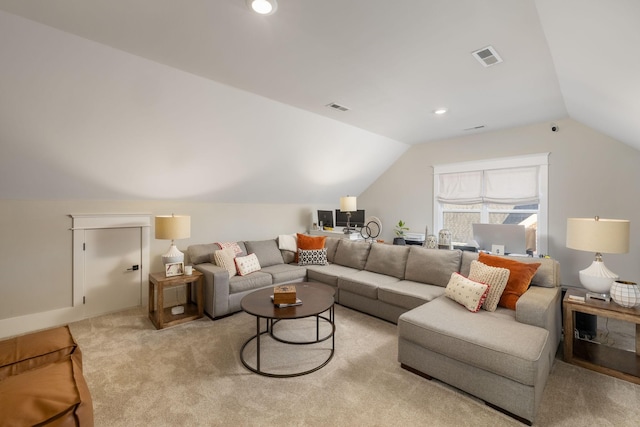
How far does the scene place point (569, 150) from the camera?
382cm

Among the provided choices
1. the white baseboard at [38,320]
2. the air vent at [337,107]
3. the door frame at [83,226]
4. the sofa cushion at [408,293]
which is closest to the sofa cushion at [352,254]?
the sofa cushion at [408,293]

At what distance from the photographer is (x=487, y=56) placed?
223 cm

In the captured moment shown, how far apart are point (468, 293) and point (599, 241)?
1.09m

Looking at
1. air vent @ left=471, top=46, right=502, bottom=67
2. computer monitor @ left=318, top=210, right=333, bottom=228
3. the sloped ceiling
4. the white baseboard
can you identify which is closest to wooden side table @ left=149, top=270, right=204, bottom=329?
the white baseboard

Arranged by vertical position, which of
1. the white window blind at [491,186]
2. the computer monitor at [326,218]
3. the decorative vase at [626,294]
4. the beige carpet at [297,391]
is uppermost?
the white window blind at [491,186]

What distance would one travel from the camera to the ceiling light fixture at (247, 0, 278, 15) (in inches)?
64.4

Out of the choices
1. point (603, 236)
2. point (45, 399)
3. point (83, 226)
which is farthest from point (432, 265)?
point (83, 226)

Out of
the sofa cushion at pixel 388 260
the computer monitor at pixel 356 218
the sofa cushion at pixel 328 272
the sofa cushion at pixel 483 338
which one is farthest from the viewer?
the computer monitor at pixel 356 218

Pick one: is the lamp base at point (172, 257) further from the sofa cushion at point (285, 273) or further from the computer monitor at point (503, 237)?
the computer monitor at point (503, 237)

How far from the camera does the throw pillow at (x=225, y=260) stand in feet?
11.8

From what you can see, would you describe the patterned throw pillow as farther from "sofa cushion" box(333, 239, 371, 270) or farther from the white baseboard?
the white baseboard

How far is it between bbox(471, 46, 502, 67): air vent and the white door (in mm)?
4196

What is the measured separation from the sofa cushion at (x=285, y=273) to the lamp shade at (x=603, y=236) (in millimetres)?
3096

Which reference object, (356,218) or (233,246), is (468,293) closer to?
(356,218)
